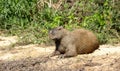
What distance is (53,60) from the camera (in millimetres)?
8641

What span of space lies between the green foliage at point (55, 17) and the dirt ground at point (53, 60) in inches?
35.7

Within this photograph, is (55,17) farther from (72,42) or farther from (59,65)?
(59,65)

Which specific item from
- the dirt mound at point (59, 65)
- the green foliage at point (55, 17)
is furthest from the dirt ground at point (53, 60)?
the green foliage at point (55, 17)

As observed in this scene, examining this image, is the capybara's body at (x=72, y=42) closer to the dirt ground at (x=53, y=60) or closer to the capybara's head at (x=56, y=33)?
the capybara's head at (x=56, y=33)

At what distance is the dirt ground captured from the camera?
796 cm

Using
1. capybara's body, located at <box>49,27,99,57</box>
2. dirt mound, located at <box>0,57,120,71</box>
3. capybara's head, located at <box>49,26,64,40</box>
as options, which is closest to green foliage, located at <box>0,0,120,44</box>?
capybara's body, located at <box>49,27,99,57</box>

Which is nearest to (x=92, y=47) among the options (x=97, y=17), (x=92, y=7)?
(x=97, y=17)

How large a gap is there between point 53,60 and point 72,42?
23.9 inches

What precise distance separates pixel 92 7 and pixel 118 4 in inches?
34.6

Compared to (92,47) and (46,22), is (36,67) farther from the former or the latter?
(46,22)

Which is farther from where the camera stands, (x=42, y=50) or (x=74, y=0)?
(x=74, y=0)

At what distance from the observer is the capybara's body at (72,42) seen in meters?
8.88

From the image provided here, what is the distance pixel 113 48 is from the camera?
9.36m

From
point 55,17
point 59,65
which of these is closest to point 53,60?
point 59,65
